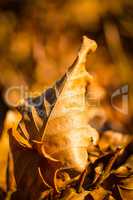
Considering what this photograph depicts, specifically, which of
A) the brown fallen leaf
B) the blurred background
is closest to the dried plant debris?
the brown fallen leaf

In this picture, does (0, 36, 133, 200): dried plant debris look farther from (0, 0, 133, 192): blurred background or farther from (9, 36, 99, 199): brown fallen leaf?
(0, 0, 133, 192): blurred background

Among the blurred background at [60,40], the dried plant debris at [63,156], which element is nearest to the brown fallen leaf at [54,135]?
the dried plant debris at [63,156]

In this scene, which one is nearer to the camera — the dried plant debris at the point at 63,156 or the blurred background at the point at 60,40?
the dried plant debris at the point at 63,156

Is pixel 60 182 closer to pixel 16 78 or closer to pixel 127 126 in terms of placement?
pixel 127 126

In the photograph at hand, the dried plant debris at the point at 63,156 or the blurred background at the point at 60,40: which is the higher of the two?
the blurred background at the point at 60,40

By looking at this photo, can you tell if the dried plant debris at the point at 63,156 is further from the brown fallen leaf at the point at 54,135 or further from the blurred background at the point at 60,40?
the blurred background at the point at 60,40

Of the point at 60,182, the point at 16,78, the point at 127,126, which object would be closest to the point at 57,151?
the point at 60,182

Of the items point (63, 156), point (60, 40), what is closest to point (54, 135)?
point (63, 156)
